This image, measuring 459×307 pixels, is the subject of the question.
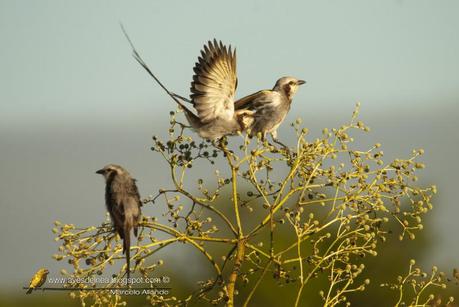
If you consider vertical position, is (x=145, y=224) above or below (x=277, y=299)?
above

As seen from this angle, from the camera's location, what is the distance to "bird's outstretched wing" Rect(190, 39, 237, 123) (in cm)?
866

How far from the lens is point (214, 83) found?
8781mm

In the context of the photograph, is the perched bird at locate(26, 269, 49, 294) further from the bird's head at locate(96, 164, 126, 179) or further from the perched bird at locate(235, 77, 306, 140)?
the perched bird at locate(235, 77, 306, 140)

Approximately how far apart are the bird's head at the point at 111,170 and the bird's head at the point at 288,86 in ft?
8.23

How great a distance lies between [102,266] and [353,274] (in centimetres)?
182

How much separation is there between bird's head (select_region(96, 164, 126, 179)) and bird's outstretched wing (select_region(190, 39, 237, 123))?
3.31 ft

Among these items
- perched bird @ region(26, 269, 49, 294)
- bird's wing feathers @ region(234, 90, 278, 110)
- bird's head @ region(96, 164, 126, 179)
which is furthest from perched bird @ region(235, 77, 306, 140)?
perched bird @ region(26, 269, 49, 294)

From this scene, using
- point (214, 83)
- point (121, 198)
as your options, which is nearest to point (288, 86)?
point (214, 83)

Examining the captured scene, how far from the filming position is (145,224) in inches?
257

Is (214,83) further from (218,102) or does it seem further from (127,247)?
(127,247)

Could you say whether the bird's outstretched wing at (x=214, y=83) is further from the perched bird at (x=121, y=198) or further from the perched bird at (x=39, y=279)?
the perched bird at (x=39, y=279)

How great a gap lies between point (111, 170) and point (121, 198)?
46cm

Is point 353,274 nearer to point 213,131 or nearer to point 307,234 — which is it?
point 307,234

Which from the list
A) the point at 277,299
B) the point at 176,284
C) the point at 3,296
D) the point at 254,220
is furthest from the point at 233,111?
the point at 3,296
